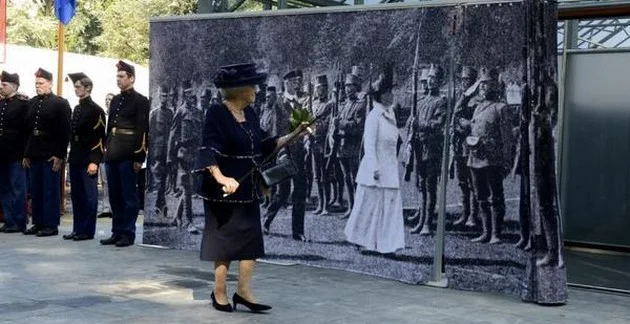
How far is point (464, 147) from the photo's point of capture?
7.88 m

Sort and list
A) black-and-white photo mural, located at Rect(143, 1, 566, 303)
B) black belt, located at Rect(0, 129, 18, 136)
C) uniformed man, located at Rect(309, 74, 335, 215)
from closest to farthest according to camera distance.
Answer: black-and-white photo mural, located at Rect(143, 1, 566, 303), uniformed man, located at Rect(309, 74, 335, 215), black belt, located at Rect(0, 129, 18, 136)

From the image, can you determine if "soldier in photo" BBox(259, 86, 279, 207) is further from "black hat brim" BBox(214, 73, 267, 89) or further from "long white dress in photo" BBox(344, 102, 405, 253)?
"black hat brim" BBox(214, 73, 267, 89)

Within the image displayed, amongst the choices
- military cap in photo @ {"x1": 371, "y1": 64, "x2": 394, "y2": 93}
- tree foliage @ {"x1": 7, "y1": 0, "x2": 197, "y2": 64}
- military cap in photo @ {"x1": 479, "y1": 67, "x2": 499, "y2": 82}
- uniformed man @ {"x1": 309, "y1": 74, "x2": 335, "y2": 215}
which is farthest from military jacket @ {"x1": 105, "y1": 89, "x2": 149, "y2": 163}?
tree foliage @ {"x1": 7, "y1": 0, "x2": 197, "y2": 64}

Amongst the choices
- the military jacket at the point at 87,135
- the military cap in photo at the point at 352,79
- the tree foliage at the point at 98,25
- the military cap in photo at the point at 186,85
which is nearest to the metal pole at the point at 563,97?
the military cap in photo at the point at 352,79

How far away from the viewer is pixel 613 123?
1211 centimetres

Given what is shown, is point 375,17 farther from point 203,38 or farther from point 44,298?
point 44,298

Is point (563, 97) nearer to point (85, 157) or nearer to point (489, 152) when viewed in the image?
point (489, 152)

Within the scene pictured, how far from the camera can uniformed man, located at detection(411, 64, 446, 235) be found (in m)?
8.02

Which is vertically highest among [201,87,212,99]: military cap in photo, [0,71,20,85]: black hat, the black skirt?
[0,71,20,85]: black hat

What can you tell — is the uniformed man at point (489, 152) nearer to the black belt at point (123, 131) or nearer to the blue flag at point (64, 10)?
the black belt at point (123, 131)

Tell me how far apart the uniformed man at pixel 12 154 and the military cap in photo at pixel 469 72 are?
595 centimetres

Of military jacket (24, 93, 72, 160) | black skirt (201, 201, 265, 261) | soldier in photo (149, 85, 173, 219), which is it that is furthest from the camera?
military jacket (24, 93, 72, 160)

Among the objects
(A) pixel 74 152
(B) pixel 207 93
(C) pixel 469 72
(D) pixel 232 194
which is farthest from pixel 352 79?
(A) pixel 74 152

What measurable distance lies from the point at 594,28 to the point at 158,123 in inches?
233
